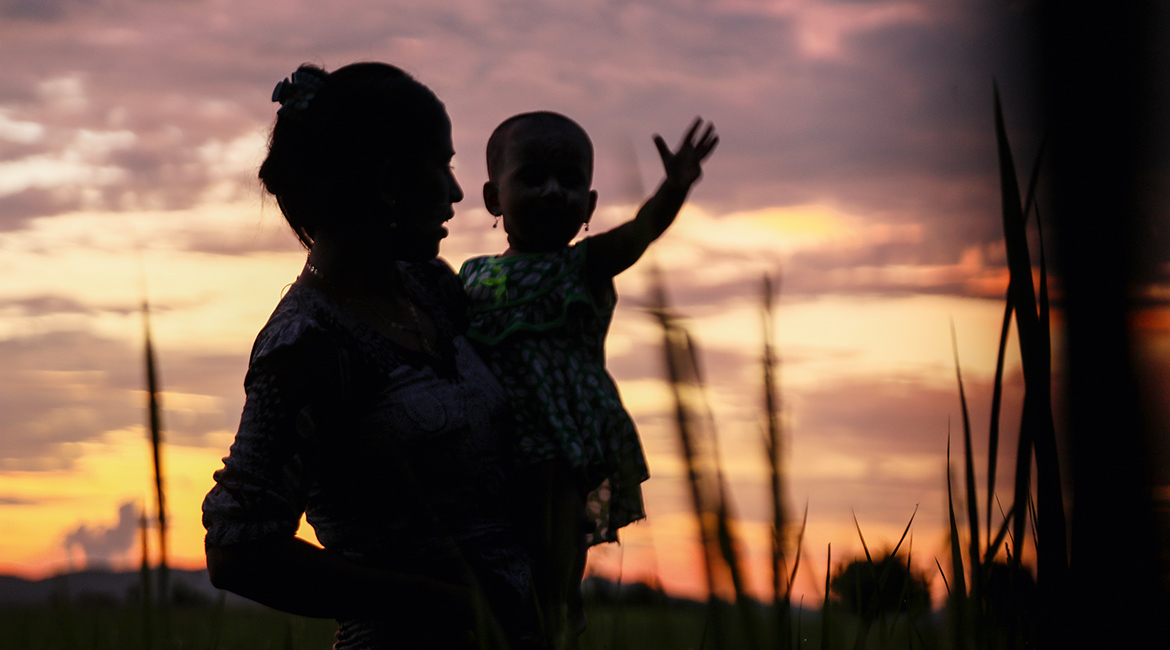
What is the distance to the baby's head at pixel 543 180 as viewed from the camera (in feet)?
9.04

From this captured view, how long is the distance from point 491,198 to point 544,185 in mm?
292

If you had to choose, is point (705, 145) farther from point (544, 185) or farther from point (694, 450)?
point (694, 450)

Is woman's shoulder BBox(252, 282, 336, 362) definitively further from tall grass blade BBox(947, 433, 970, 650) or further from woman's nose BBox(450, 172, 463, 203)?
tall grass blade BBox(947, 433, 970, 650)

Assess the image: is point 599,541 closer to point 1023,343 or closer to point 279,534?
point 279,534

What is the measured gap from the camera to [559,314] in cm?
265

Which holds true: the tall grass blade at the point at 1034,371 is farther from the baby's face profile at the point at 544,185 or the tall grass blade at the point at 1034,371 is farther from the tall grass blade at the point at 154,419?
the baby's face profile at the point at 544,185

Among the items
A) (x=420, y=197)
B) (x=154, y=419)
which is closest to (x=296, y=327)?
(x=420, y=197)

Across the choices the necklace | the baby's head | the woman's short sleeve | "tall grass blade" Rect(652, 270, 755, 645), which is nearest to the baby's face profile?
the baby's head

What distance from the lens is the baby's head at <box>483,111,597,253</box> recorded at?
276 centimetres

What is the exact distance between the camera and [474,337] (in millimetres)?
2666

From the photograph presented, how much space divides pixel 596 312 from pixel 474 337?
0.37 metres

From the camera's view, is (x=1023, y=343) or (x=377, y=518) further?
(x=377, y=518)

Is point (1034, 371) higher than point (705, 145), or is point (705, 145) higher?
point (705, 145)

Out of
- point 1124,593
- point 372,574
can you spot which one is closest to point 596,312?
point 372,574
